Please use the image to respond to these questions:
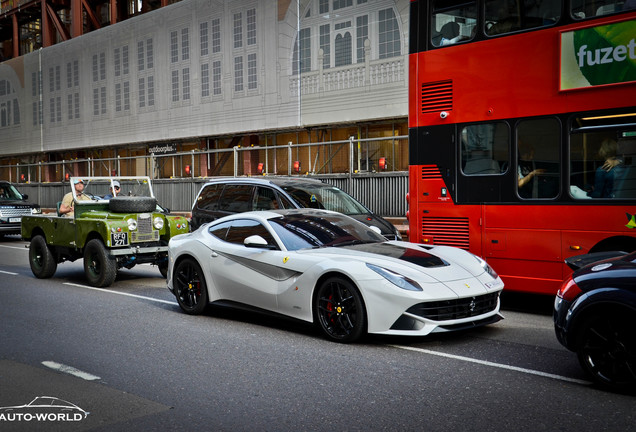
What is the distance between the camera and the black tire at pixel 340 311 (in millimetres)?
6906

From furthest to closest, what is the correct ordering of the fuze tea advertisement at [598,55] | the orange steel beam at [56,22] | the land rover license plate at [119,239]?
the orange steel beam at [56,22] → the land rover license plate at [119,239] → the fuze tea advertisement at [598,55]

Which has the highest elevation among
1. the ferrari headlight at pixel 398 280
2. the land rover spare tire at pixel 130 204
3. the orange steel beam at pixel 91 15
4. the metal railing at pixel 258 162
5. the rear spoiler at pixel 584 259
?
the orange steel beam at pixel 91 15

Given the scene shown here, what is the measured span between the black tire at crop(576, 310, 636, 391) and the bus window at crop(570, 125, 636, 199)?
10.1 ft

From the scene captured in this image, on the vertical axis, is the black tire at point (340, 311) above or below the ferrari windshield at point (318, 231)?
below

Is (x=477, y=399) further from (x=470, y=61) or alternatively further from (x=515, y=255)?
(x=470, y=61)

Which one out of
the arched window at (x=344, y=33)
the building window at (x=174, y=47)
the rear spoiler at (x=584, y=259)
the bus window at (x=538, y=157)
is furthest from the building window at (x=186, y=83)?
the rear spoiler at (x=584, y=259)

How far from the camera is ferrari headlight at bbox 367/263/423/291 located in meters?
6.71

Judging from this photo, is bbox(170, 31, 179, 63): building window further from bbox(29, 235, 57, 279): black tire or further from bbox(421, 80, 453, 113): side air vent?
bbox(421, 80, 453, 113): side air vent

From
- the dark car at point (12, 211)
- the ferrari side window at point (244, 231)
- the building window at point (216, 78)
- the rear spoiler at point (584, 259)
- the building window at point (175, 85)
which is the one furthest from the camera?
the building window at point (175, 85)

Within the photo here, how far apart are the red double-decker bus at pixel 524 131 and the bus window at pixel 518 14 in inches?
0.5

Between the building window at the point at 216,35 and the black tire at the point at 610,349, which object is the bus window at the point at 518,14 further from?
the building window at the point at 216,35

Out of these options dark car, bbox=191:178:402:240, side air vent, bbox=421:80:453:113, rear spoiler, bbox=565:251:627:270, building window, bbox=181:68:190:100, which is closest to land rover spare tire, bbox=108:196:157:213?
dark car, bbox=191:178:402:240

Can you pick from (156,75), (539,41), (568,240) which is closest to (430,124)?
(539,41)

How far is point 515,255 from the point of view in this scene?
8.80m
